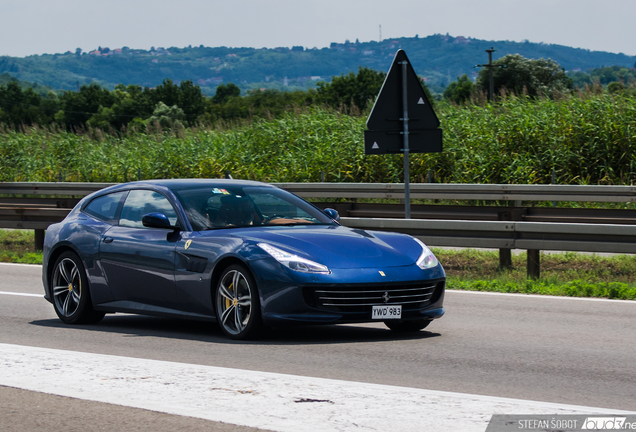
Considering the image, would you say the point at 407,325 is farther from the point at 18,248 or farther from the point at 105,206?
the point at 18,248

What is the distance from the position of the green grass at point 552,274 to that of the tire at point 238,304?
453cm

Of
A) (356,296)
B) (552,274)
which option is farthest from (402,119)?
(356,296)

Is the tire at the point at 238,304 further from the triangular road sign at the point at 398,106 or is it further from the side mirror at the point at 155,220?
the triangular road sign at the point at 398,106

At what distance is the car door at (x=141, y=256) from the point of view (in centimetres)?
809

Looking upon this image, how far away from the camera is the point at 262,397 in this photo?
17.5ft

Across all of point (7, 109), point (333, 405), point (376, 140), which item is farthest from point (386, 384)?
point (7, 109)

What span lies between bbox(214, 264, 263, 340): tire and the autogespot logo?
128 inches

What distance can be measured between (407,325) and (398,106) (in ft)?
17.7

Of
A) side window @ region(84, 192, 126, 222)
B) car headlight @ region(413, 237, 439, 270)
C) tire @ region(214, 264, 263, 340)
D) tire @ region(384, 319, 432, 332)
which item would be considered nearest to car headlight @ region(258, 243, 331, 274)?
tire @ region(214, 264, 263, 340)

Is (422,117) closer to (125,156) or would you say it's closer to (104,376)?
(104,376)

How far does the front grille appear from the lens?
7.23m

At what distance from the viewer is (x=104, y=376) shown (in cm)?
605

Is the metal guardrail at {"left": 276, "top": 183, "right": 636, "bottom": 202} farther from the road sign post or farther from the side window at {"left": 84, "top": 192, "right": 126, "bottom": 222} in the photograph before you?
Answer: the side window at {"left": 84, "top": 192, "right": 126, "bottom": 222}

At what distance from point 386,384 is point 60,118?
407ft
